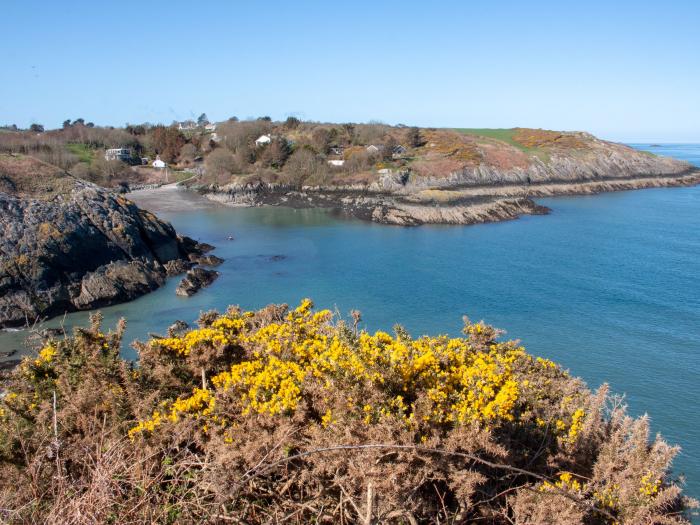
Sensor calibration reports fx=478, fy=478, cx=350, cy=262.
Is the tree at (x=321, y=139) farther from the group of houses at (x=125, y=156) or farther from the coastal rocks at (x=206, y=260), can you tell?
the coastal rocks at (x=206, y=260)

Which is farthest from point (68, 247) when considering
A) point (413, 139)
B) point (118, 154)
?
point (413, 139)

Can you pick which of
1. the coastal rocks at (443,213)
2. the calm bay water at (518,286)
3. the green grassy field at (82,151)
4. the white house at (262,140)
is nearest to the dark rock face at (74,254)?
the calm bay water at (518,286)

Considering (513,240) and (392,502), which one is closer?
(392,502)

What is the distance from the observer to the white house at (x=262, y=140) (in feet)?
274

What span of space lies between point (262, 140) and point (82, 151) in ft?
102

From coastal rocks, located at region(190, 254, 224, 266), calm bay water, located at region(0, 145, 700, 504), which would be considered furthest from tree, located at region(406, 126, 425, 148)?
coastal rocks, located at region(190, 254, 224, 266)

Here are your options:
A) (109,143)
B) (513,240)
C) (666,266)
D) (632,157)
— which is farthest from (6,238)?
(632,157)

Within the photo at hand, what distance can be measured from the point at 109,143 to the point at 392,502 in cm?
9812

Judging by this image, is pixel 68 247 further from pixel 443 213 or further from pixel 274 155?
pixel 274 155

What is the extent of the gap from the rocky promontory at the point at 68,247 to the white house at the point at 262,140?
49.3m

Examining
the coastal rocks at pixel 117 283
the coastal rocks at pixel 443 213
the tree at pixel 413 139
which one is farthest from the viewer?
the tree at pixel 413 139

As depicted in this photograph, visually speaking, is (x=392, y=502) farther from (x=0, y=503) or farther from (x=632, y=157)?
(x=632, y=157)

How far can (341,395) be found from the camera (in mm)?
5785

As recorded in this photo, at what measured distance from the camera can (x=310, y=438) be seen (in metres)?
5.89
